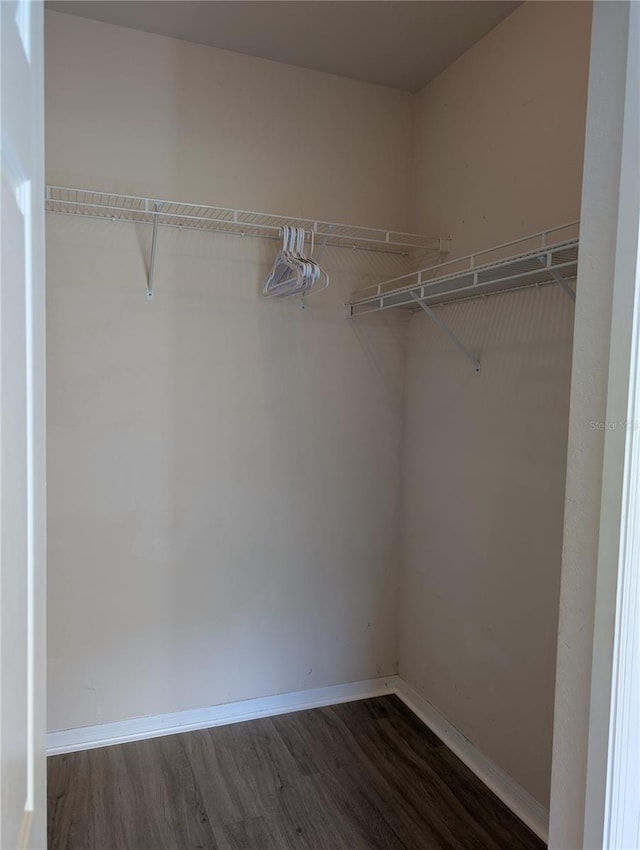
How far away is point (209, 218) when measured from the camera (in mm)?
2275

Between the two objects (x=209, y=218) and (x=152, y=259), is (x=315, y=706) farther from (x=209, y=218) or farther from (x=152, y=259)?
(x=209, y=218)

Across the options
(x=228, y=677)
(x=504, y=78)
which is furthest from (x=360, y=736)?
(x=504, y=78)

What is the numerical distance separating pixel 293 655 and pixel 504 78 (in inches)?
96.0

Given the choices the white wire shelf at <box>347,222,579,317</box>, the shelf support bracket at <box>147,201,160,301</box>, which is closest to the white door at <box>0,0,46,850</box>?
the white wire shelf at <box>347,222,579,317</box>

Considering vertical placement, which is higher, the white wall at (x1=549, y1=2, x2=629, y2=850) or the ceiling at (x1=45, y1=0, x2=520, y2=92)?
the ceiling at (x1=45, y1=0, x2=520, y2=92)

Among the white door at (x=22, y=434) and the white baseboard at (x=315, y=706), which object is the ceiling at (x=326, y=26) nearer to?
the white door at (x=22, y=434)

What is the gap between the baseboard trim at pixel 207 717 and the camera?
2225mm

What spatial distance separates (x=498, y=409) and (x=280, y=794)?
155cm

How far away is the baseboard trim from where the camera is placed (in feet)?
7.30

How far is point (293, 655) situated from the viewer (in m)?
2.55

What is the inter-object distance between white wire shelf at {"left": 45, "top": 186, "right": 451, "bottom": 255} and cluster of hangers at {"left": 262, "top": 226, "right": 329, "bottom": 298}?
0.25 ft

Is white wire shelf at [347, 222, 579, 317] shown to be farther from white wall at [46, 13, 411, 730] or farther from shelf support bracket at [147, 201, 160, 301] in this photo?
shelf support bracket at [147, 201, 160, 301]

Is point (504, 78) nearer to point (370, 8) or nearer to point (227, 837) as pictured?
point (370, 8)

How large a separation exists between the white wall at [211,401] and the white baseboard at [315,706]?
0.05 meters
